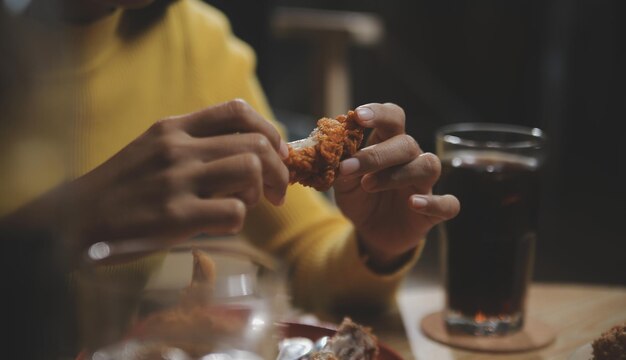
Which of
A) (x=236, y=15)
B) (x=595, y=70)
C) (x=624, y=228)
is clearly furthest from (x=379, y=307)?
(x=595, y=70)

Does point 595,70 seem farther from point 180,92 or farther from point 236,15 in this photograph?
point 180,92

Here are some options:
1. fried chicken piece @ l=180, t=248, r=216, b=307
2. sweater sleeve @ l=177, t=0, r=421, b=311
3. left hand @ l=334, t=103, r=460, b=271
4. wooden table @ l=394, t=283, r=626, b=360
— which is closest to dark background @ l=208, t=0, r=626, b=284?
sweater sleeve @ l=177, t=0, r=421, b=311

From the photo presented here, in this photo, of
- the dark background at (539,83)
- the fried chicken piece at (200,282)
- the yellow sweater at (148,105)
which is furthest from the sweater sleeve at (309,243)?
the dark background at (539,83)

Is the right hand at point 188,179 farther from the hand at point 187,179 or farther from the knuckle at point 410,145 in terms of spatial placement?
the knuckle at point 410,145

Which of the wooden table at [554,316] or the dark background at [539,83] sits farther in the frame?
the dark background at [539,83]

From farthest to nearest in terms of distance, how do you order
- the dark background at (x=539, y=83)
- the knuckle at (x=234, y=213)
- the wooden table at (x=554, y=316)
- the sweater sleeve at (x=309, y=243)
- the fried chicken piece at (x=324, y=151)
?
the dark background at (x=539, y=83), the sweater sleeve at (x=309, y=243), the wooden table at (x=554, y=316), the fried chicken piece at (x=324, y=151), the knuckle at (x=234, y=213)

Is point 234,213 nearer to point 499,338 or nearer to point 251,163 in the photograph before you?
point 251,163
